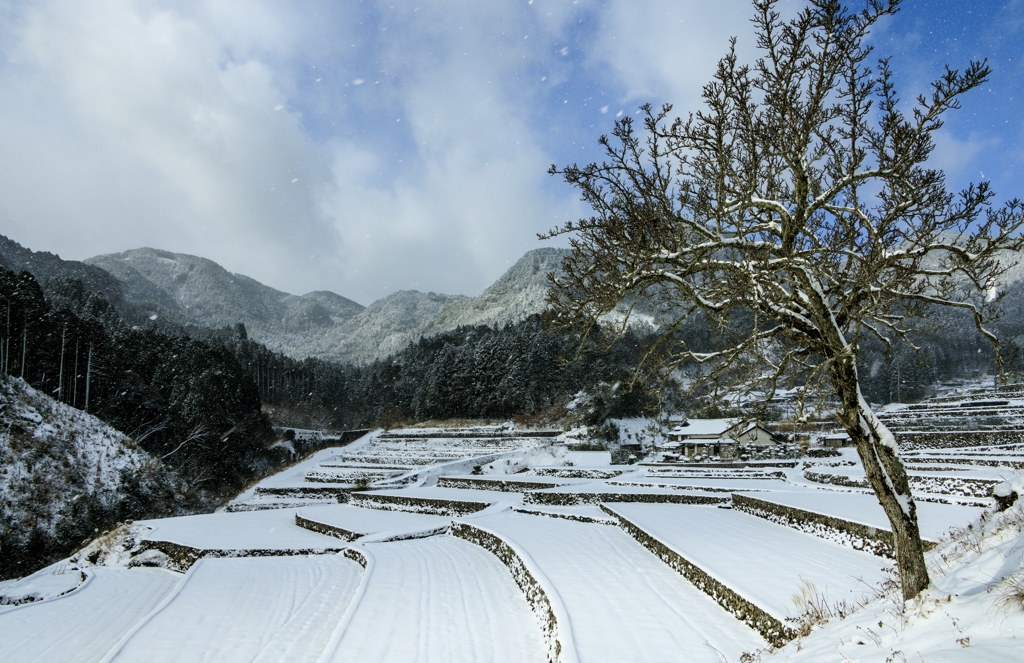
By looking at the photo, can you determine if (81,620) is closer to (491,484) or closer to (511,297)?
(491,484)

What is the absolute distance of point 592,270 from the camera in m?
5.21

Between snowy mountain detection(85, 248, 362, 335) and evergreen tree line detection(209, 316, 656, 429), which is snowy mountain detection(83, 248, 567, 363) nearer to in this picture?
snowy mountain detection(85, 248, 362, 335)

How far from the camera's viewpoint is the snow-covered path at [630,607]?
614cm

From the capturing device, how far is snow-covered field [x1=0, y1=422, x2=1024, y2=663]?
4.79 m

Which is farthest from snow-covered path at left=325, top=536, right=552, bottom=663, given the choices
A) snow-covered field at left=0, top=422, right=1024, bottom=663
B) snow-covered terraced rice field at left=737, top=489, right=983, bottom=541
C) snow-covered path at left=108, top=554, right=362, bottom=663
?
snow-covered terraced rice field at left=737, top=489, right=983, bottom=541

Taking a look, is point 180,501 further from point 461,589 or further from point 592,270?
point 592,270

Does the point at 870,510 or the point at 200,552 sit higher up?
the point at 870,510

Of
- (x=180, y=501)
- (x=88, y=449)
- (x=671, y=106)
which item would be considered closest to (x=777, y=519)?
(x=671, y=106)

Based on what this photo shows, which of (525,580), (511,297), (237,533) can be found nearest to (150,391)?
(237,533)

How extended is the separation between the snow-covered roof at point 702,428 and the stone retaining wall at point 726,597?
3243cm

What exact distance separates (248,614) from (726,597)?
338 inches

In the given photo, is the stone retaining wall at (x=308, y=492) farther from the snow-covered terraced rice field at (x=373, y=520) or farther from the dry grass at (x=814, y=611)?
the dry grass at (x=814, y=611)

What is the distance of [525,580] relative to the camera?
9672 millimetres

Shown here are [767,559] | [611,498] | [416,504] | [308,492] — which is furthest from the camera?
[308,492]
